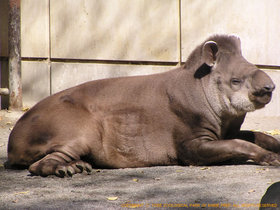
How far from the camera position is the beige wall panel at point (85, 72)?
9078 millimetres

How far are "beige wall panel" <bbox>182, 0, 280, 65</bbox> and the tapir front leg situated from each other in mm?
3560

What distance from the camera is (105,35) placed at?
30.0 feet

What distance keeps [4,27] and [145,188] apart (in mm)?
5696

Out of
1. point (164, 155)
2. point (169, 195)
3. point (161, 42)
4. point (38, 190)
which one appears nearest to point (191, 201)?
point (169, 195)

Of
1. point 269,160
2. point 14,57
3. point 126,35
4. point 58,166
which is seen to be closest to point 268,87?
point 269,160

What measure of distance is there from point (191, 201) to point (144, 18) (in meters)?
5.38

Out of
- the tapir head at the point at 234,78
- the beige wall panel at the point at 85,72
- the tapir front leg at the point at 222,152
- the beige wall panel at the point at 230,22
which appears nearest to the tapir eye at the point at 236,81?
the tapir head at the point at 234,78

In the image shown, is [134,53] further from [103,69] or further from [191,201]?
[191,201]

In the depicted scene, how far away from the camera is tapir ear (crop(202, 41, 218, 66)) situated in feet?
18.6

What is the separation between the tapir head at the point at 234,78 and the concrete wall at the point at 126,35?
3168 mm

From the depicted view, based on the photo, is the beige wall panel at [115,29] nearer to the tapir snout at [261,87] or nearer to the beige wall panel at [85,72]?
the beige wall panel at [85,72]

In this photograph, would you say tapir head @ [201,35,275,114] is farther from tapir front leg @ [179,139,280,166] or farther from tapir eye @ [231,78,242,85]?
tapir front leg @ [179,139,280,166]

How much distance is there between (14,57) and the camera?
8.78 meters

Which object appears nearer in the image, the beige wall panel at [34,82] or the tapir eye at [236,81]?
the tapir eye at [236,81]
